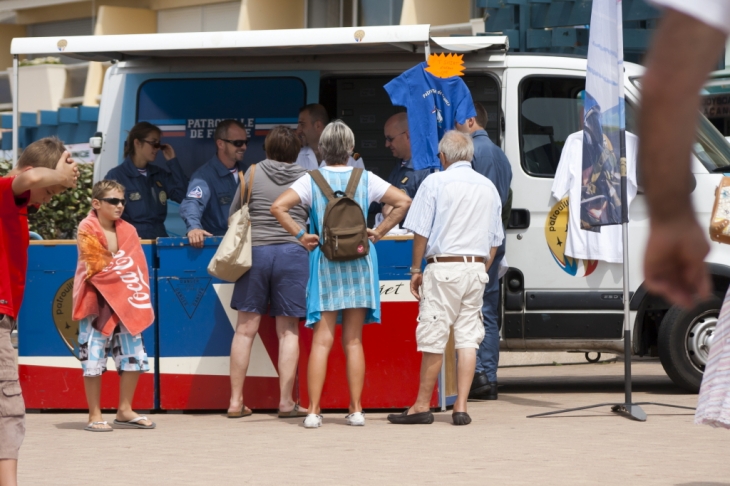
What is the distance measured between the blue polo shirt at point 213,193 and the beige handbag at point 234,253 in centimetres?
74

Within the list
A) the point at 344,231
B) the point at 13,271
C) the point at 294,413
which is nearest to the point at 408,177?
the point at 344,231

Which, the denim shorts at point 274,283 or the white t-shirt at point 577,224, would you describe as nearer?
the denim shorts at point 274,283

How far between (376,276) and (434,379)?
74 centimetres

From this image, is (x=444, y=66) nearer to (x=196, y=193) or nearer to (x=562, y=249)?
(x=562, y=249)

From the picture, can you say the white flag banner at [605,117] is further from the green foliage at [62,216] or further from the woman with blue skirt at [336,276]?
the green foliage at [62,216]

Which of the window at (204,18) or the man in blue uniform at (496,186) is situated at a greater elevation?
the window at (204,18)

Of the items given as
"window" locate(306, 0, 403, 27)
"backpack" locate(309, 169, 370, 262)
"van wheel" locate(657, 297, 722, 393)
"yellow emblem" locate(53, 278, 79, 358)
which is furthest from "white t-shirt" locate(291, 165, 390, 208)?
"window" locate(306, 0, 403, 27)

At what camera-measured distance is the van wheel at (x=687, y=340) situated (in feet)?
26.5

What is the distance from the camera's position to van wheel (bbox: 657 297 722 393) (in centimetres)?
807

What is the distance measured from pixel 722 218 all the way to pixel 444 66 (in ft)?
10.1

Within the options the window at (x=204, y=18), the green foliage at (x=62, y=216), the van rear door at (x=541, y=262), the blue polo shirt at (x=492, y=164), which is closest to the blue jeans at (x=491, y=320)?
the van rear door at (x=541, y=262)

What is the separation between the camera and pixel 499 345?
321 inches

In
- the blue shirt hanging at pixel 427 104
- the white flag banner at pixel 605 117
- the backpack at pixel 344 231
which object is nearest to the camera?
the backpack at pixel 344 231

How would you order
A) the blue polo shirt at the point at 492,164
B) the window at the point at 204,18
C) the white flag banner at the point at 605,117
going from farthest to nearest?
the window at the point at 204,18, the blue polo shirt at the point at 492,164, the white flag banner at the point at 605,117
